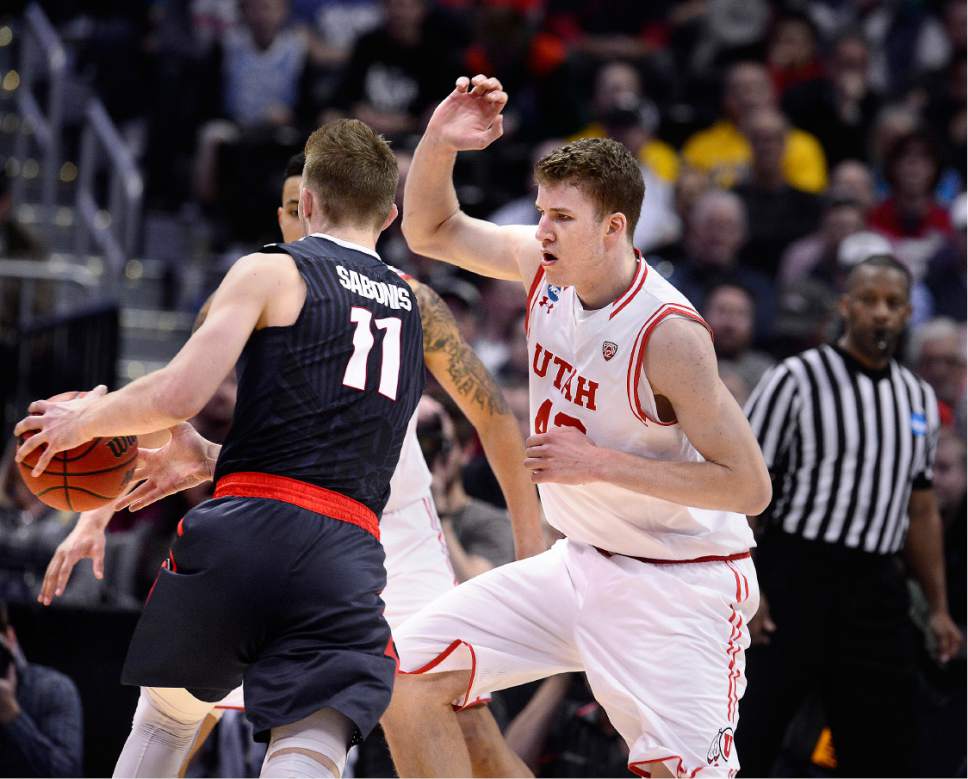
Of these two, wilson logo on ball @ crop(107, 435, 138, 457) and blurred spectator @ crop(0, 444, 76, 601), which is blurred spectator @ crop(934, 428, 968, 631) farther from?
blurred spectator @ crop(0, 444, 76, 601)

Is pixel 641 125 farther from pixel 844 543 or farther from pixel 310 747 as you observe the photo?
pixel 310 747

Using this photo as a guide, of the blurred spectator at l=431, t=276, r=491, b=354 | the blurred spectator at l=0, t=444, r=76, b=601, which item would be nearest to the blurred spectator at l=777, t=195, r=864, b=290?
the blurred spectator at l=431, t=276, r=491, b=354

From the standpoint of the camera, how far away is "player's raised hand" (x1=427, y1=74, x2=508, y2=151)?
474 centimetres

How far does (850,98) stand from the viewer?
11547 mm

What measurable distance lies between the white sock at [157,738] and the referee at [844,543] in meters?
2.43

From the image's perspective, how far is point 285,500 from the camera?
379 centimetres

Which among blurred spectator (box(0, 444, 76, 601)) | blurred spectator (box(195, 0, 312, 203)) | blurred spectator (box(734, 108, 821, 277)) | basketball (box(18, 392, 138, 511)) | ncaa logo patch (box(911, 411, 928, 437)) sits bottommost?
blurred spectator (box(0, 444, 76, 601))

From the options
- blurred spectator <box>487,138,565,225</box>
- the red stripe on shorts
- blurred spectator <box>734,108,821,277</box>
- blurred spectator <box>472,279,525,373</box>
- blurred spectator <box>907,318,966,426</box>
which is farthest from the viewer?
blurred spectator <box>734,108,821,277</box>

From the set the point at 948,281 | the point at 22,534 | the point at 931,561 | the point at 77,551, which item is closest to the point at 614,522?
the point at 77,551

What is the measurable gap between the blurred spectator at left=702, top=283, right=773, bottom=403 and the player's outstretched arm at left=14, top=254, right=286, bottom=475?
199 inches

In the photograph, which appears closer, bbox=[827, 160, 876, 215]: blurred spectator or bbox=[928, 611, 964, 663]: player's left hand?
bbox=[928, 611, 964, 663]: player's left hand

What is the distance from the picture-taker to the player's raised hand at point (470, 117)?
187 inches

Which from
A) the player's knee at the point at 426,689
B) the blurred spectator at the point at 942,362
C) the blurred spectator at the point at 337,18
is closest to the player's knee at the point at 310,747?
the player's knee at the point at 426,689

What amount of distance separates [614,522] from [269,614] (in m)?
1.26
